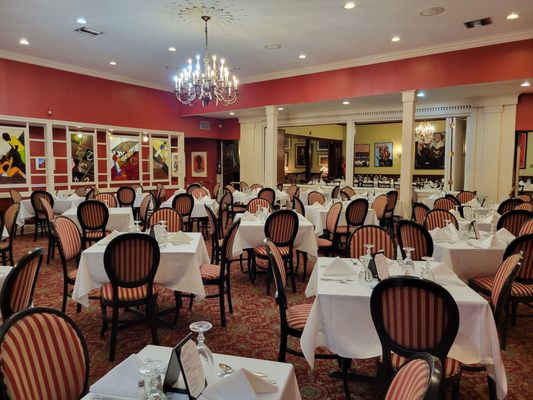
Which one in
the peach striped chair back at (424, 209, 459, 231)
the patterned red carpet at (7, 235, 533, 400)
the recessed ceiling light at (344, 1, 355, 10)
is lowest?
the patterned red carpet at (7, 235, 533, 400)

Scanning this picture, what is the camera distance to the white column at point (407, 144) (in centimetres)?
846

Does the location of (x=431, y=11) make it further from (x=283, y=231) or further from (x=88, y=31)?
(x=88, y=31)

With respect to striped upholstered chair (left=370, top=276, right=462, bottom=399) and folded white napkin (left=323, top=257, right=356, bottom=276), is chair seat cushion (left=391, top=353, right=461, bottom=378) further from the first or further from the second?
folded white napkin (left=323, top=257, right=356, bottom=276)

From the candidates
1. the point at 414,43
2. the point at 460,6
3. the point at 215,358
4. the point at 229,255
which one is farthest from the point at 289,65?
the point at 215,358

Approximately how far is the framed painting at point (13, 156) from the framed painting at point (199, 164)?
20.3 feet

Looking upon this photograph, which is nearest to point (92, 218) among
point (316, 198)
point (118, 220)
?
point (118, 220)

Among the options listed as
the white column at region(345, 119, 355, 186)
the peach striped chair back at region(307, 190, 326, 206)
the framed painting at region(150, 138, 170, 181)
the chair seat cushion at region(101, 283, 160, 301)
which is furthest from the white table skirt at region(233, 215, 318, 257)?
the framed painting at region(150, 138, 170, 181)

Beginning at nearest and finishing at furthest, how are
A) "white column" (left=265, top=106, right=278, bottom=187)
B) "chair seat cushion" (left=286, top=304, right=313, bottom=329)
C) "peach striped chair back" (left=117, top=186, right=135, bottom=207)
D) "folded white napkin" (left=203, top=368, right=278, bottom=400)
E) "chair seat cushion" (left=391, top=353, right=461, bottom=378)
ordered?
"folded white napkin" (left=203, top=368, right=278, bottom=400) < "chair seat cushion" (left=391, top=353, right=461, bottom=378) < "chair seat cushion" (left=286, top=304, right=313, bottom=329) < "peach striped chair back" (left=117, top=186, right=135, bottom=207) < "white column" (left=265, top=106, right=278, bottom=187)

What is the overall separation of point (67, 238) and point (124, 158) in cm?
772

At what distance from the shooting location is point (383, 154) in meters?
15.9

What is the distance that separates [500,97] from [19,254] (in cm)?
1085

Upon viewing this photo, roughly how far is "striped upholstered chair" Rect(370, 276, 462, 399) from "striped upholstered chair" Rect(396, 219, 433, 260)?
206 cm

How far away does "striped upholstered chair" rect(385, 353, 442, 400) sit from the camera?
116cm

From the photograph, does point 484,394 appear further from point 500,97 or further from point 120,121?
point 120,121
